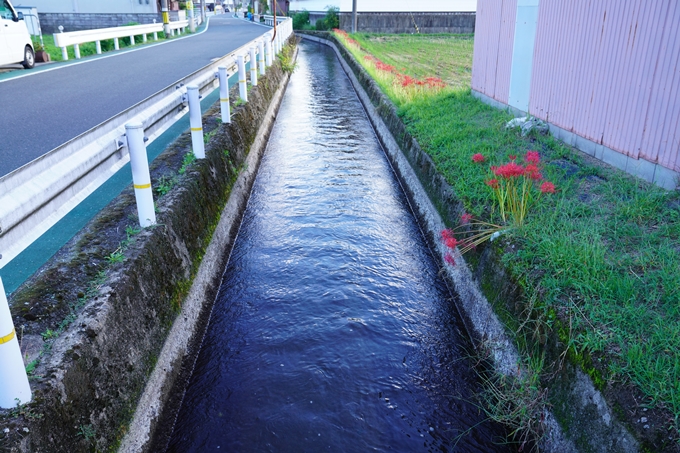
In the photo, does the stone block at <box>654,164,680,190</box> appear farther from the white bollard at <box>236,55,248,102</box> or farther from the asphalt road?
the white bollard at <box>236,55,248,102</box>

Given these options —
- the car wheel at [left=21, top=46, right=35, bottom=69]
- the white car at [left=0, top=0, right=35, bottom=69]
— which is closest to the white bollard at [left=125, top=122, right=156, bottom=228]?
the white car at [left=0, top=0, right=35, bottom=69]

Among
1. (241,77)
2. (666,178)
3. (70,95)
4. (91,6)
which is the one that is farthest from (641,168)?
(91,6)

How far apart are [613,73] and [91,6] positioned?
4004 centimetres

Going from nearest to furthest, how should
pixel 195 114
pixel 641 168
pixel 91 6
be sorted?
pixel 641 168 < pixel 195 114 < pixel 91 6

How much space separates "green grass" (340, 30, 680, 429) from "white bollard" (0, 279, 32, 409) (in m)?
3.36

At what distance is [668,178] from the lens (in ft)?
18.8

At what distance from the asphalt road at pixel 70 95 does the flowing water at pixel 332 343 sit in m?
2.70

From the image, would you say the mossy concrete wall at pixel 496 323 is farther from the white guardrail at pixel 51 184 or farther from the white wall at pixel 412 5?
the white wall at pixel 412 5

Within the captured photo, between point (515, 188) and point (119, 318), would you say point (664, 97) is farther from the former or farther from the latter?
point (119, 318)

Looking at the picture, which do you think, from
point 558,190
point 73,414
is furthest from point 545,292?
point 73,414

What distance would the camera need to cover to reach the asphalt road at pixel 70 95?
664cm

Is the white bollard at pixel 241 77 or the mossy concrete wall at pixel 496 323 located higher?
the white bollard at pixel 241 77

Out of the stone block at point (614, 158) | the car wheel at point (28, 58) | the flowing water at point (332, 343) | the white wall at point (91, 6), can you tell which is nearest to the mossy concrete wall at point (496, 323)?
the flowing water at point (332, 343)

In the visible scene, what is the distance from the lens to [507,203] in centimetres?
584
